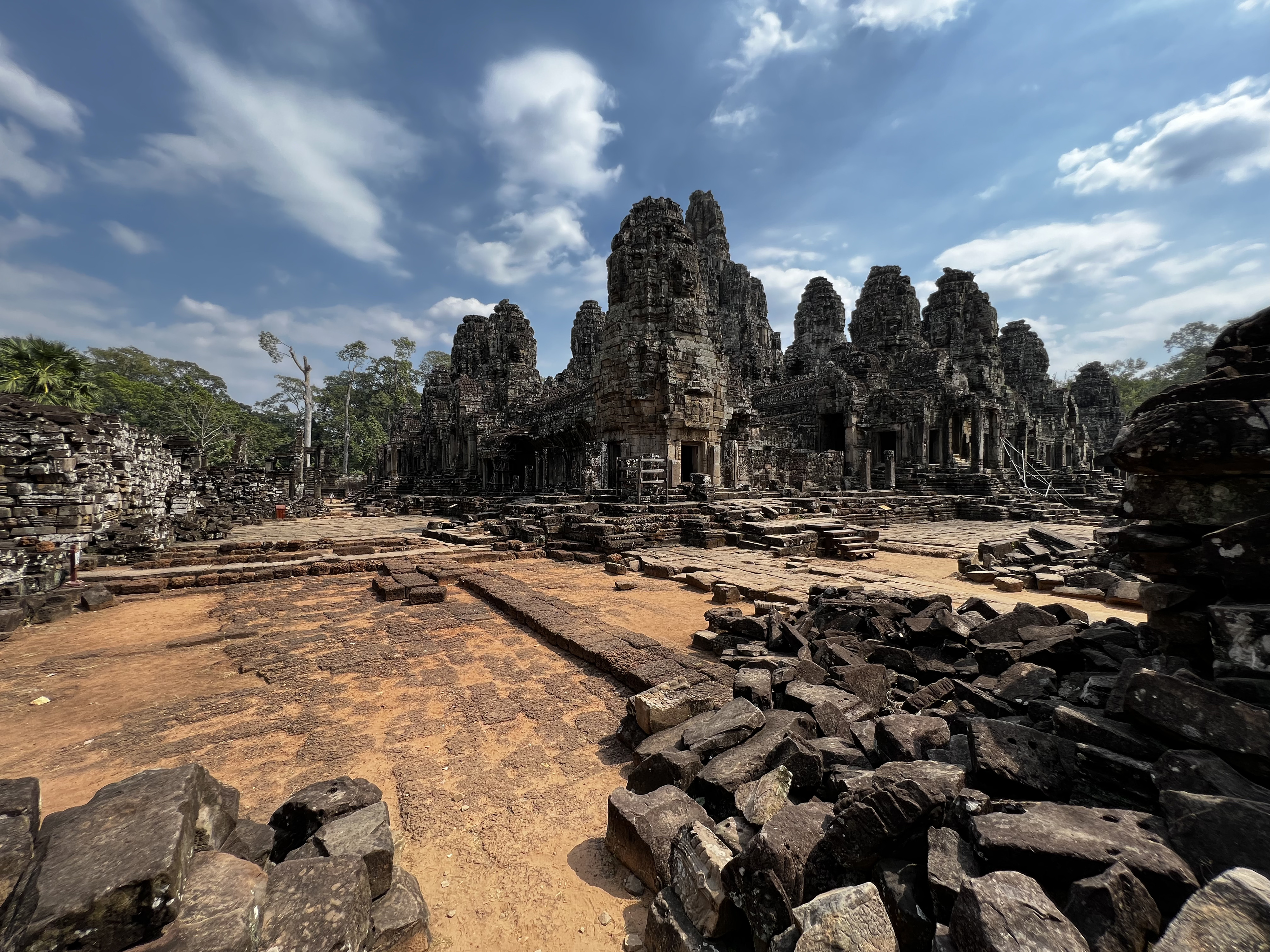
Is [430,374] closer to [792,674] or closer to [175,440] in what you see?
[175,440]

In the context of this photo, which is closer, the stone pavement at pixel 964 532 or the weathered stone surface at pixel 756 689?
the weathered stone surface at pixel 756 689

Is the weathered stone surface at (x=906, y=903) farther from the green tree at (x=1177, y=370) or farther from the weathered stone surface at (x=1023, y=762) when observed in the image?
the green tree at (x=1177, y=370)

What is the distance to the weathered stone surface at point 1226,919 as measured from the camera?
1.22 m

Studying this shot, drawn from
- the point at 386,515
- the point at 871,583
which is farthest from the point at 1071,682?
the point at 386,515

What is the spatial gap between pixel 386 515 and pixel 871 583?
20703 mm

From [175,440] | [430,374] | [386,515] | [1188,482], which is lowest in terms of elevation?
[386,515]

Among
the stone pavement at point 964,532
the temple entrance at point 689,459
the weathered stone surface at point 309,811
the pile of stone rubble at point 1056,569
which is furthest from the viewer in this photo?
the temple entrance at point 689,459

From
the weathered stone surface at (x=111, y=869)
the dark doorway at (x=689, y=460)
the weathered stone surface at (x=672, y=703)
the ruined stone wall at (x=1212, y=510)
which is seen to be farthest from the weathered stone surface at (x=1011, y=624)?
the dark doorway at (x=689, y=460)

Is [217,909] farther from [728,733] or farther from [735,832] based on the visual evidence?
[728,733]

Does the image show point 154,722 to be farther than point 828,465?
No

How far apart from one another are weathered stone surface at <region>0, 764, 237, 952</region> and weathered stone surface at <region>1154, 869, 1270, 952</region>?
274 cm

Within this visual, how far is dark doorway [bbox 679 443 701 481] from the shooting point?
17547 millimetres

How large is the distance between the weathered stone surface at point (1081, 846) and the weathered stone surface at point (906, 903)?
0.25 m

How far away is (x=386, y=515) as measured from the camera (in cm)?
2211
